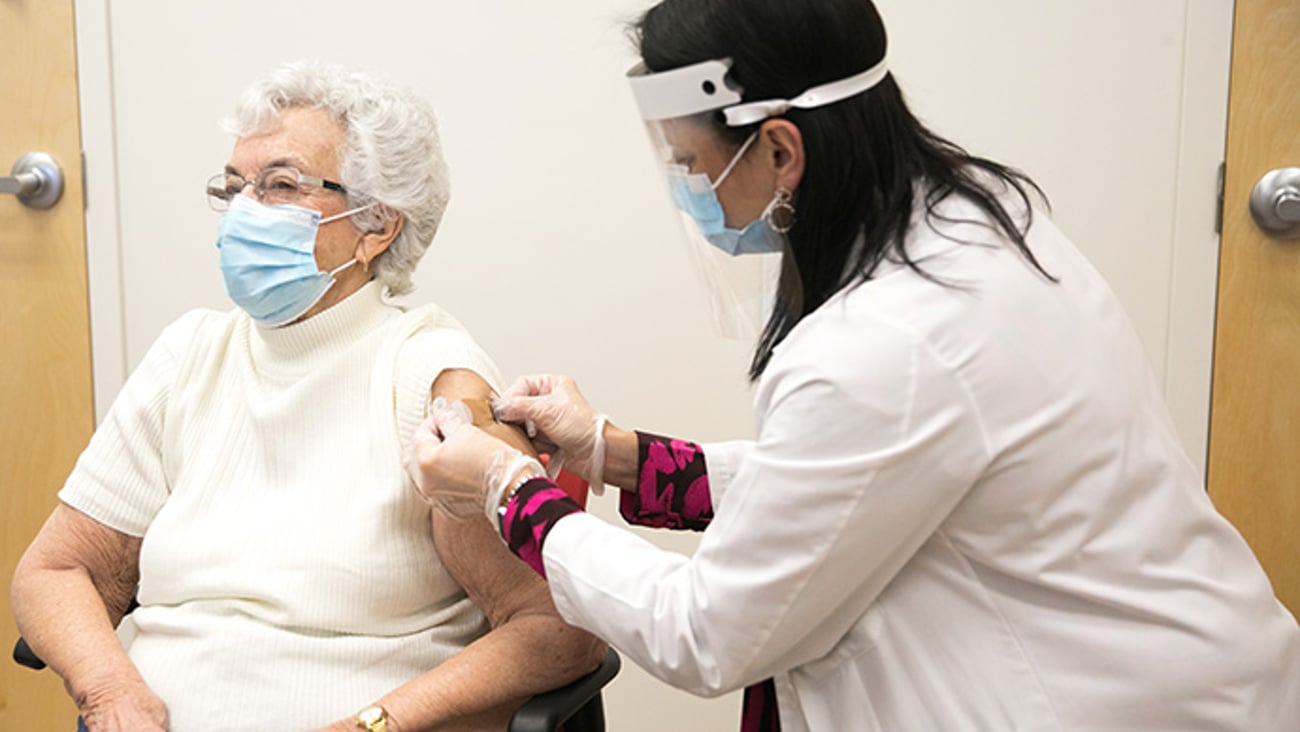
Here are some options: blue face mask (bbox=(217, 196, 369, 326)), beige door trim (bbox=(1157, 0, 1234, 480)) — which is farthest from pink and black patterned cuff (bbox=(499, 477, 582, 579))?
beige door trim (bbox=(1157, 0, 1234, 480))

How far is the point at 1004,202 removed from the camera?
1.24 meters

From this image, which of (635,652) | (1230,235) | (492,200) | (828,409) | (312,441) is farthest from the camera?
(492,200)

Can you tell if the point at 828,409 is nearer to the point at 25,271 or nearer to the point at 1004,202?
the point at 1004,202

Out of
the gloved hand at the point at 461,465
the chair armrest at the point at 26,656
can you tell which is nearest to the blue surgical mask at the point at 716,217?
the gloved hand at the point at 461,465

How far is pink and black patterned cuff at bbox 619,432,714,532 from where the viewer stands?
1573mm

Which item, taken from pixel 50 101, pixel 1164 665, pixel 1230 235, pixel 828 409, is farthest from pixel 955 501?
pixel 50 101

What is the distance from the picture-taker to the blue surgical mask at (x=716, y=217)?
1241mm

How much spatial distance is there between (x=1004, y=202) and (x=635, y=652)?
606 millimetres

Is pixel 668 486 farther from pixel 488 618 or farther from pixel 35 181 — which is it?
pixel 35 181

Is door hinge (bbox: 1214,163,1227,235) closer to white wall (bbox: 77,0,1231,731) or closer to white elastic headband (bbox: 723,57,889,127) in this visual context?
white wall (bbox: 77,0,1231,731)

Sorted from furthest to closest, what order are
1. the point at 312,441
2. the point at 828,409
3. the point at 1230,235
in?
the point at 1230,235, the point at 312,441, the point at 828,409

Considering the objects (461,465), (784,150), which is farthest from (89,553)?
(784,150)

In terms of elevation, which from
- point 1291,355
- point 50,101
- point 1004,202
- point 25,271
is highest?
point 1004,202

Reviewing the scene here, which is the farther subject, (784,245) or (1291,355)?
(1291,355)
